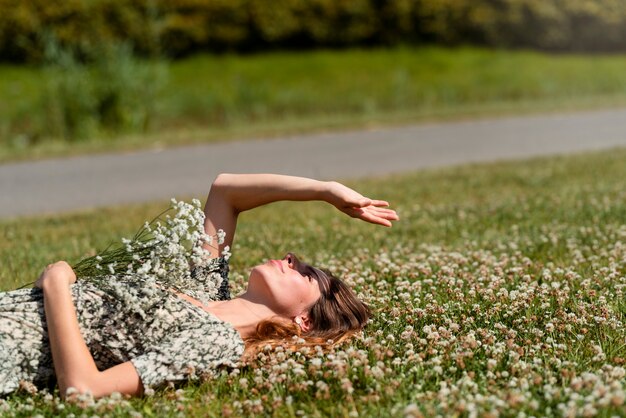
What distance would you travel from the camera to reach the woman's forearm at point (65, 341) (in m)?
4.59

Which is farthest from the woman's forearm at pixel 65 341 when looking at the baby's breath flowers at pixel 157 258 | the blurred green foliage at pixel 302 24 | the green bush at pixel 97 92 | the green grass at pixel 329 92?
the blurred green foliage at pixel 302 24

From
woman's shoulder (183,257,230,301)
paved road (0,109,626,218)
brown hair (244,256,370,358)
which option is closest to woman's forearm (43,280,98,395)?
woman's shoulder (183,257,230,301)

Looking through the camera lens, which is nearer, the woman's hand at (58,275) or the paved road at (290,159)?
the woman's hand at (58,275)

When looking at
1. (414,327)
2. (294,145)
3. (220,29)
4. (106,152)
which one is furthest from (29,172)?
(414,327)

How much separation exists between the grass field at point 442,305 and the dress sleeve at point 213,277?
635 mm

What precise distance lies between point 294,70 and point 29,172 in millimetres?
8862

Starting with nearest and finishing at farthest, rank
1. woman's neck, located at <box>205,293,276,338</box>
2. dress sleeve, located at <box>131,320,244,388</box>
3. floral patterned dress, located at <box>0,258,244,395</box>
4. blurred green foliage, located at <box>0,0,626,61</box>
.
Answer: dress sleeve, located at <box>131,320,244,388</box> < floral patterned dress, located at <box>0,258,244,395</box> < woman's neck, located at <box>205,293,276,338</box> < blurred green foliage, located at <box>0,0,626,61</box>

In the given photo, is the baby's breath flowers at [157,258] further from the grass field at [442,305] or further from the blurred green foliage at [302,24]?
the blurred green foliage at [302,24]

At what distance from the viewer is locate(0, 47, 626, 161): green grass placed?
17.4 m

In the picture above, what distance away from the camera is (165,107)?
→ 58.9ft

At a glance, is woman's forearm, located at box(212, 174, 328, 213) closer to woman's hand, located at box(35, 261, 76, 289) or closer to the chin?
the chin

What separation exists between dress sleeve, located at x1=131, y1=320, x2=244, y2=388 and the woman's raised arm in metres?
0.88

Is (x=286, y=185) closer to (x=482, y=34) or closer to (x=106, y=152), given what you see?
(x=106, y=152)

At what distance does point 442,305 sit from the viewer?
5742 millimetres
